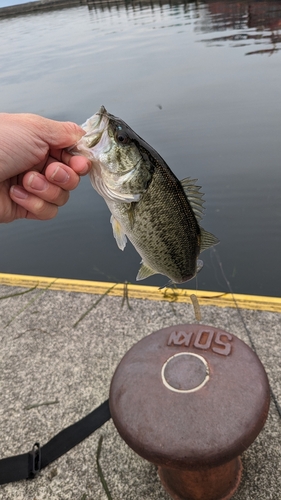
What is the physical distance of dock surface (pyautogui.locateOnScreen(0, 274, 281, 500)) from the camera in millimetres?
2564

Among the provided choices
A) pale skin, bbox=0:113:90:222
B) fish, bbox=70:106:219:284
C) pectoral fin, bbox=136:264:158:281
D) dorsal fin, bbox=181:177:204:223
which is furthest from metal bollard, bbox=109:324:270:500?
pale skin, bbox=0:113:90:222

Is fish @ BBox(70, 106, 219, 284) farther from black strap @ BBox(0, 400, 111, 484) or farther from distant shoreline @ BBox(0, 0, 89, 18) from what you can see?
distant shoreline @ BBox(0, 0, 89, 18)

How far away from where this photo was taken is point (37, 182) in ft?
7.50

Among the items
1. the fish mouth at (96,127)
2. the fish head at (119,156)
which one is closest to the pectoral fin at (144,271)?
the fish head at (119,156)

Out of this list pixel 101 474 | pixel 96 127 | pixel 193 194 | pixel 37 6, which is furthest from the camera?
pixel 37 6

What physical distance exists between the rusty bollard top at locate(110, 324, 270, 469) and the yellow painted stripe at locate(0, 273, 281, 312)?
1.39 meters

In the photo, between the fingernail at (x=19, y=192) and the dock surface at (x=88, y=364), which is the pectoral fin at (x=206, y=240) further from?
the dock surface at (x=88, y=364)

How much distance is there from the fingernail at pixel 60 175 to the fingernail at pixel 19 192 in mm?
284

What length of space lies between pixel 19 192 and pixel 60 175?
37 centimetres

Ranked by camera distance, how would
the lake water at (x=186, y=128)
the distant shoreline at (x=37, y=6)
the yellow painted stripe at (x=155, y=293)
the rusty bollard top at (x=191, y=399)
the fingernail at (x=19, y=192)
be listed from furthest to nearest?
1. the distant shoreline at (x=37, y=6)
2. the lake water at (x=186, y=128)
3. the yellow painted stripe at (x=155, y=293)
4. the fingernail at (x=19, y=192)
5. the rusty bollard top at (x=191, y=399)

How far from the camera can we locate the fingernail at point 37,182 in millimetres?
2283

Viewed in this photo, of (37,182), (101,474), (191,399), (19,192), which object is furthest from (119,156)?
(101,474)

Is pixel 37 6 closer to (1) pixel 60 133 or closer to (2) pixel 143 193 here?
(1) pixel 60 133

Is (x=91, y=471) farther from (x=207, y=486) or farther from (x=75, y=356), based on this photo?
(x=75, y=356)
